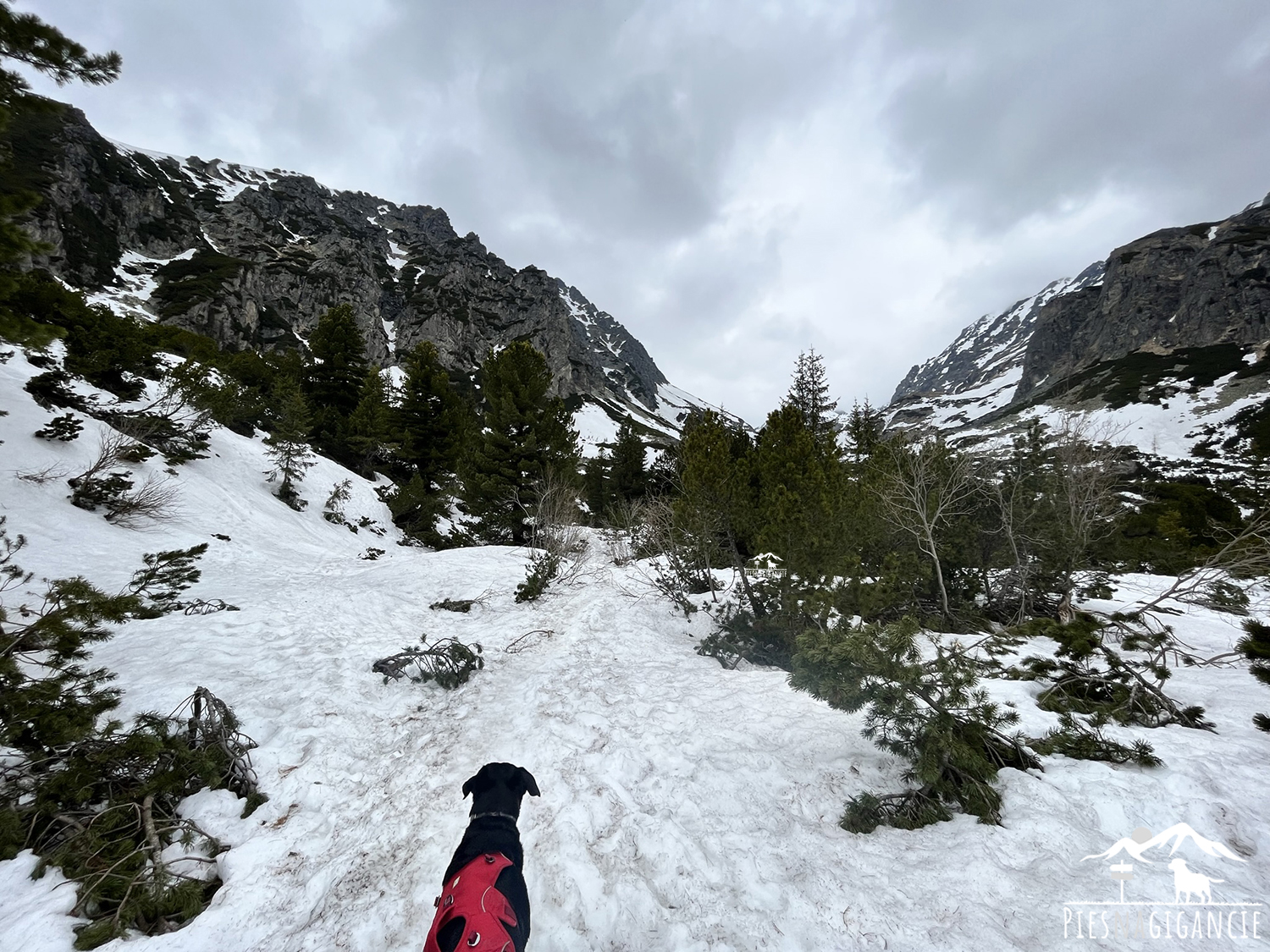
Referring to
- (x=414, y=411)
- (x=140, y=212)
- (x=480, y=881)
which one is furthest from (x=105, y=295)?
(x=480, y=881)

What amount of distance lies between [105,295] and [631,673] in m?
66.8

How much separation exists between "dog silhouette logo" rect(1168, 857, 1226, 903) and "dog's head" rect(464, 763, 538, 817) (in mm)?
3928

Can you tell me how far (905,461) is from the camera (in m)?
14.1

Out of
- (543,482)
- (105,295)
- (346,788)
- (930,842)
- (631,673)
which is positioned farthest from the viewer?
(105,295)

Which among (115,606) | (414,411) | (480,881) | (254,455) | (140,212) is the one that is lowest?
(480,881)

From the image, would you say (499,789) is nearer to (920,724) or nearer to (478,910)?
(478,910)

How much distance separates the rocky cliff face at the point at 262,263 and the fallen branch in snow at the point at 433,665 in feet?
164

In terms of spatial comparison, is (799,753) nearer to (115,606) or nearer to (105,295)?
(115,606)

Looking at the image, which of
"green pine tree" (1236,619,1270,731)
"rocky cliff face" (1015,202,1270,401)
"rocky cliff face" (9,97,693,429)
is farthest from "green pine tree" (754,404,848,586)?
"rocky cliff face" (1015,202,1270,401)

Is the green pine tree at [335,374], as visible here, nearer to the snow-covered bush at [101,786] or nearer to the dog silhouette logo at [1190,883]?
the snow-covered bush at [101,786]

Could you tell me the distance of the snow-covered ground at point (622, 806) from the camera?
2773mm

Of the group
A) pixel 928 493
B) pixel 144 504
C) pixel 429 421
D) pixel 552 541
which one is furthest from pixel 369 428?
pixel 928 493

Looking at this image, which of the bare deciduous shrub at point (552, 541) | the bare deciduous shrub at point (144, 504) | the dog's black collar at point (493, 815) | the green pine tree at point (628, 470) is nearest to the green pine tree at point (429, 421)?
the green pine tree at point (628, 470)

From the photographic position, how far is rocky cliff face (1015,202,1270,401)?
73875mm
